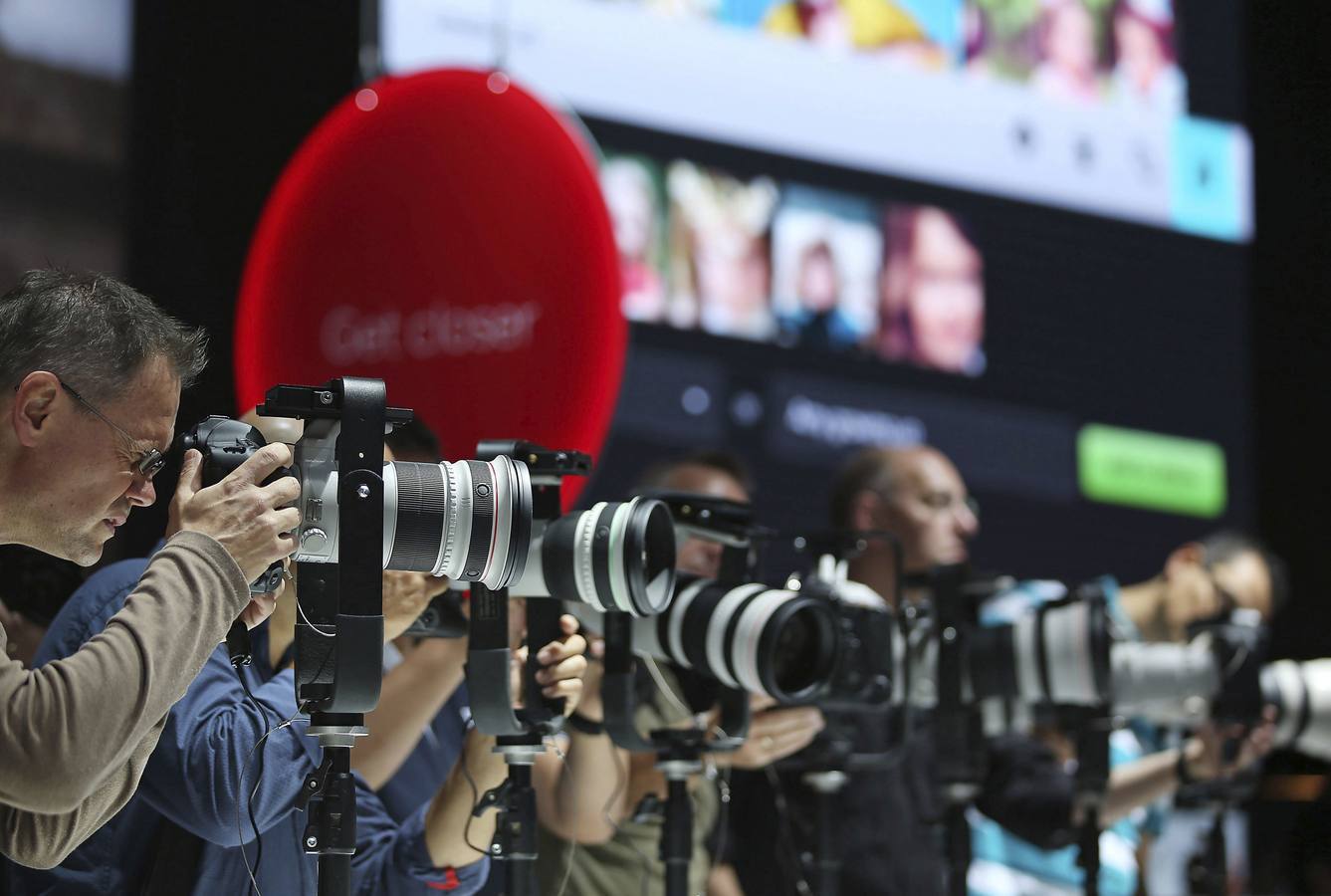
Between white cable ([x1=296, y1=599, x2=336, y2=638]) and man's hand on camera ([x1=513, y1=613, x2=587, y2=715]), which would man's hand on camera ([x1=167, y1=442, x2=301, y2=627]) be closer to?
white cable ([x1=296, y1=599, x2=336, y2=638])

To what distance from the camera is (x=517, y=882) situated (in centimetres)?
211

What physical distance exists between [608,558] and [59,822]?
0.68m

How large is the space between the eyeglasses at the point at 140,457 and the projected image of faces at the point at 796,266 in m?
2.21

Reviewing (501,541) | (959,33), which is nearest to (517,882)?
(501,541)

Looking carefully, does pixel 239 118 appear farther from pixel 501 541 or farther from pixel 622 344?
pixel 501 541

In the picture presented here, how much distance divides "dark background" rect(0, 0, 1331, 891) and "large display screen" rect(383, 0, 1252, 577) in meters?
0.02

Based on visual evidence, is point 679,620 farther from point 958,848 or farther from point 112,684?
point 112,684

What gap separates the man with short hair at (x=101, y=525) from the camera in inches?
58.2

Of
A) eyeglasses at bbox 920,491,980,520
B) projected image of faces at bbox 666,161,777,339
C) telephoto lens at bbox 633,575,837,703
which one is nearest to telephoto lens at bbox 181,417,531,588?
telephoto lens at bbox 633,575,837,703

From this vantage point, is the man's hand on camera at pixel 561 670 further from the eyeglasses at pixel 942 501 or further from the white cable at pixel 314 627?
the eyeglasses at pixel 942 501

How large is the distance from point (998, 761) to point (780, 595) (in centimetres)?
120

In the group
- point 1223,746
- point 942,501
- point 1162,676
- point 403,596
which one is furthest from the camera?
point 1223,746

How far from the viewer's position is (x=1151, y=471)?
4785mm

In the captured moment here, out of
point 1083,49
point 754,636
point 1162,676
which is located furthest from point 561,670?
point 1083,49
